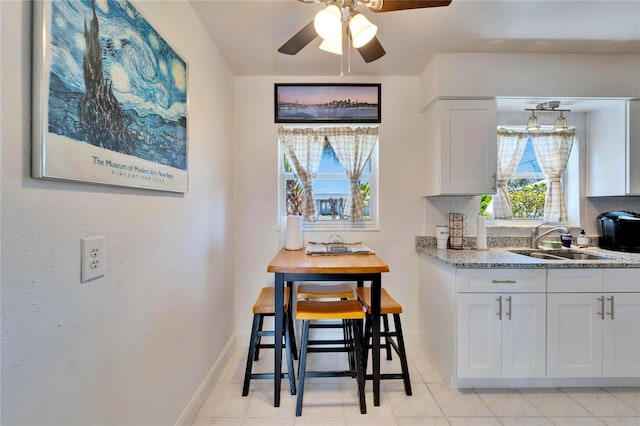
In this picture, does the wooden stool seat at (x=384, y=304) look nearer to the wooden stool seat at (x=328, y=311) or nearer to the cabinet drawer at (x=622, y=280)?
the wooden stool seat at (x=328, y=311)

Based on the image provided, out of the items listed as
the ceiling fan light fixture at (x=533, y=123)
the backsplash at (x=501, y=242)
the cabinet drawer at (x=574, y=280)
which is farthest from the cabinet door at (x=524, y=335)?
the ceiling fan light fixture at (x=533, y=123)

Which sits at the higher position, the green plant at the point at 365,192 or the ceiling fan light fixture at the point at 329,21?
the ceiling fan light fixture at the point at 329,21

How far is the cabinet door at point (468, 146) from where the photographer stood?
7.23ft

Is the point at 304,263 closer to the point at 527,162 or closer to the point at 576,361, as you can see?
the point at 576,361

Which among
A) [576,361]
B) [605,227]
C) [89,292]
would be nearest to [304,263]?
[89,292]

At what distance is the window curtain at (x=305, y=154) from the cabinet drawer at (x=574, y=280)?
5.98ft

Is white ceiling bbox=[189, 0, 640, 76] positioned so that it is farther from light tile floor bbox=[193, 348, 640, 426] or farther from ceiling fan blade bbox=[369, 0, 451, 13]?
light tile floor bbox=[193, 348, 640, 426]

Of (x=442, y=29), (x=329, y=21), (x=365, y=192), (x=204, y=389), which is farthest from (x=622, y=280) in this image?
(x=204, y=389)

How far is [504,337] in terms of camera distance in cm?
186

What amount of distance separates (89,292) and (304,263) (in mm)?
1054

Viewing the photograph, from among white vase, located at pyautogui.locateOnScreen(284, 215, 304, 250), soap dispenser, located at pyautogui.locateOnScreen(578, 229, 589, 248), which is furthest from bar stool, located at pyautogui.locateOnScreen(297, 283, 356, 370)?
soap dispenser, located at pyautogui.locateOnScreen(578, 229, 589, 248)

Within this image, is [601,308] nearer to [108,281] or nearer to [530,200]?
[530,200]

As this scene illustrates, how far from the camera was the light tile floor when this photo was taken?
163 centimetres

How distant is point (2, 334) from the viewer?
2.15 feet
